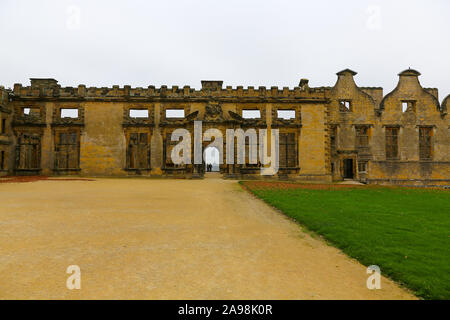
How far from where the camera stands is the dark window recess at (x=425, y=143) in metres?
26.0

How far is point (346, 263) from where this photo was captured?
418 centimetres

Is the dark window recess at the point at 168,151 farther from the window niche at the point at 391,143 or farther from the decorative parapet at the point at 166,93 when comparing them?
the window niche at the point at 391,143

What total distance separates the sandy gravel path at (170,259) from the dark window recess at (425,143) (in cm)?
2620

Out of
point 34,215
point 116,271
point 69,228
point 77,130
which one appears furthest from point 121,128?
point 116,271

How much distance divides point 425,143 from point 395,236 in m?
26.8

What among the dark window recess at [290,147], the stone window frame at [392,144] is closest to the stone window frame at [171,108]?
the dark window recess at [290,147]

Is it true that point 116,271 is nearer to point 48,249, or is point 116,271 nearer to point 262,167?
point 48,249

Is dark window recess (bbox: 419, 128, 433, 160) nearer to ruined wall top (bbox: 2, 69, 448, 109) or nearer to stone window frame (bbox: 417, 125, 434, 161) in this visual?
stone window frame (bbox: 417, 125, 434, 161)

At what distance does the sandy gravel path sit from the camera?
3.13 meters

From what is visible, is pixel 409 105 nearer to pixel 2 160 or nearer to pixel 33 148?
pixel 33 148

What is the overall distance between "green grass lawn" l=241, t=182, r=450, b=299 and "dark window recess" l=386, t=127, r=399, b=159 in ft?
62.2

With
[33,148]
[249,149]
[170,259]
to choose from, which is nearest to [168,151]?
[249,149]

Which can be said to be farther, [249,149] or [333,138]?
[333,138]

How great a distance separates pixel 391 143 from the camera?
2589 cm
